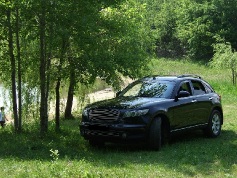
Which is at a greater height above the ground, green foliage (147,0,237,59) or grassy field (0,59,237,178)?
green foliage (147,0,237,59)

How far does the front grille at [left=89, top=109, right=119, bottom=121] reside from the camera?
1014 centimetres

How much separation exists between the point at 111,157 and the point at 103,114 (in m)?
1.11

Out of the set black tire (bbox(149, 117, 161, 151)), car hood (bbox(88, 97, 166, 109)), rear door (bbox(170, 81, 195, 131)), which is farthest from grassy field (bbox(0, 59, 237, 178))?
car hood (bbox(88, 97, 166, 109))

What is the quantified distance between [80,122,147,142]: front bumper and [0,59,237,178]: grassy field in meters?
0.35

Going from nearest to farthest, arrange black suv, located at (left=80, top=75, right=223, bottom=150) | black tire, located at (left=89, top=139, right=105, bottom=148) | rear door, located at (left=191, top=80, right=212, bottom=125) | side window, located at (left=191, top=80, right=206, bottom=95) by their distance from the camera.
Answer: black suv, located at (left=80, top=75, right=223, bottom=150) → black tire, located at (left=89, top=139, right=105, bottom=148) → rear door, located at (left=191, top=80, right=212, bottom=125) → side window, located at (left=191, top=80, right=206, bottom=95)

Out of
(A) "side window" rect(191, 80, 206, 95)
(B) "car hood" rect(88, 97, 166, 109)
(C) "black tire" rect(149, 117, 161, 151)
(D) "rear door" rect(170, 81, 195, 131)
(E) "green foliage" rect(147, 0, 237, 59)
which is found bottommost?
(C) "black tire" rect(149, 117, 161, 151)

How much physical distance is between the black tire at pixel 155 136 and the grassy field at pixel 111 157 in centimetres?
Answer: 16

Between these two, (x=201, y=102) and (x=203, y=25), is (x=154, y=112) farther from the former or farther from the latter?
(x=203, y=25)

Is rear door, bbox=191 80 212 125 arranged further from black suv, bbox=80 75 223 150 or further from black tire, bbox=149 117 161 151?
black tire, bbox=149 117 161 151

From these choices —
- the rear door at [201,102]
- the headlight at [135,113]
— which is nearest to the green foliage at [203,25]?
the rear door at [201,102]

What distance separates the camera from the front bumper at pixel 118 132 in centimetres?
998

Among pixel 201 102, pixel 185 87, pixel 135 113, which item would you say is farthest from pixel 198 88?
pixel 135 113

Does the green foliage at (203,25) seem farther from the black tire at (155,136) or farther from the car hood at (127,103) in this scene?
the black tire at (155,136)

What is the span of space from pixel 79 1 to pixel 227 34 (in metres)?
41.2
